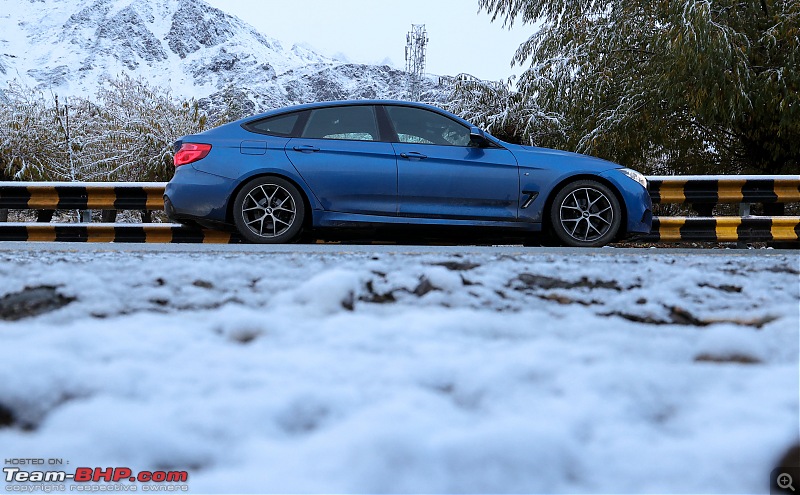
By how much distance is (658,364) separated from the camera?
1659 mm

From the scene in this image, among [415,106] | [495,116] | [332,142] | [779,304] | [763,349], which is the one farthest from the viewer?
[495,116]

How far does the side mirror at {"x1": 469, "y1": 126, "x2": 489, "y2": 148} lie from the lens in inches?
228

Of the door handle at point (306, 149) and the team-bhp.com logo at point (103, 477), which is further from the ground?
the door handle at point (306, 149)

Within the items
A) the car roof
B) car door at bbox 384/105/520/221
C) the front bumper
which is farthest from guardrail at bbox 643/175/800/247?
the car roof

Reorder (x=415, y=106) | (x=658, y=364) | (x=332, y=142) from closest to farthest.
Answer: (x=658, y=364)
(x=332, y=142)
(x=415, y=106)

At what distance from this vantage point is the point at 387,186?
5613 mm

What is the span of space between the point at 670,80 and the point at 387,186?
7486 mm

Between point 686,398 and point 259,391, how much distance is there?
3.01ft

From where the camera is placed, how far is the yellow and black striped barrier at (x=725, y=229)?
23.0 ft

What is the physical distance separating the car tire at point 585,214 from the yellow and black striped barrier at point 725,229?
149 centimetres

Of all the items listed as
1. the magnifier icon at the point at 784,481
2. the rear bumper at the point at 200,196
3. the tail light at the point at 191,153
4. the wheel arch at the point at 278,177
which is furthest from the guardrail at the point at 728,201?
the magnifier icon at the point at 784,481

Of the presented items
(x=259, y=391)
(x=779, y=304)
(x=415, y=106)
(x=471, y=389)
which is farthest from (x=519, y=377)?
(x=415, y=106)

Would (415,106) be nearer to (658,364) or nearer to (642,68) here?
(658,364)

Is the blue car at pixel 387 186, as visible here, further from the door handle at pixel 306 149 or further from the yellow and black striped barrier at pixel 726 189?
the yellow and black striped barrier at pixel 726 189
